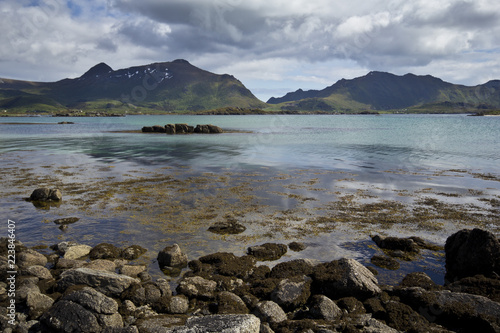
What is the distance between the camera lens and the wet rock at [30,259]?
14327 mm

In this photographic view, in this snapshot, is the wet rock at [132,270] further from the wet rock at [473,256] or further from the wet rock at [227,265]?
the wet rock at [473,256]

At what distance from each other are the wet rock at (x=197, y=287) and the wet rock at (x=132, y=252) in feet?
12.5

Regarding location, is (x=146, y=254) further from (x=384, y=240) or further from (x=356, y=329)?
(x=384, y=240)

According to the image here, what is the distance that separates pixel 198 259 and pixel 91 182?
21969 mm

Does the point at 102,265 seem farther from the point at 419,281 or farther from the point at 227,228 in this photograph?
the point at 419,281

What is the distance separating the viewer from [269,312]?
11.0 metres

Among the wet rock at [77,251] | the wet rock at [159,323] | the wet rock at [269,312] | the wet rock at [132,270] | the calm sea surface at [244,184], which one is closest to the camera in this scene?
the wet rock at [159,323]

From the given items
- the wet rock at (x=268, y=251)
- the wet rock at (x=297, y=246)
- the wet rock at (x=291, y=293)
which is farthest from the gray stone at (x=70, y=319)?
the wet rock at (x=297, y=246)

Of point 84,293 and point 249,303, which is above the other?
point 84,293

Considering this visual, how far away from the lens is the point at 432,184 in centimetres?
3156

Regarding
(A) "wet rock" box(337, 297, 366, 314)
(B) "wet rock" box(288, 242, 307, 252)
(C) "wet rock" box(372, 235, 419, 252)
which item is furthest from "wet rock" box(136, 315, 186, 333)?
(C) "wet rock" box(372, 235, 419, 252)

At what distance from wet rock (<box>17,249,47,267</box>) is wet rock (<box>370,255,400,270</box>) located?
624 inches

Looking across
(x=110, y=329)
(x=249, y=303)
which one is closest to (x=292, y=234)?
(x=249, y=303)

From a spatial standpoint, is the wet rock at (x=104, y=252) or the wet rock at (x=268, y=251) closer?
the wet rock at (x=104, y=252)
